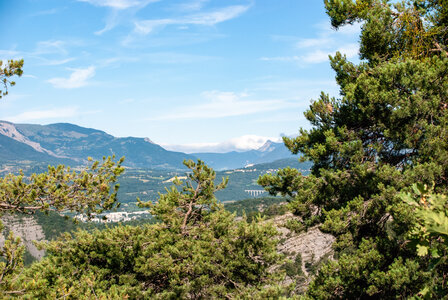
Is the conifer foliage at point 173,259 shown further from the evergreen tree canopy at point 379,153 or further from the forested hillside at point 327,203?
the evergreen tree canopy at point 379,153

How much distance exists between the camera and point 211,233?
18344mm

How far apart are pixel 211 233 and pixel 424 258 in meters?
→ 10.0

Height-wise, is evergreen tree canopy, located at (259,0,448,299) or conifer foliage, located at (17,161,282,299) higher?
evergreen tree canopy, located at (259,0,448,299)

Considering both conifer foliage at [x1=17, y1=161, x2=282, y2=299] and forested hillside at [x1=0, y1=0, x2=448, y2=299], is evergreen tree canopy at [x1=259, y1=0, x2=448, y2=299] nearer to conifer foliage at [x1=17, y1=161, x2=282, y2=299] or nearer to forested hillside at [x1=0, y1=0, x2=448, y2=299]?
forested hillside at [x1=0, y1=0, x2=448, y2=299]

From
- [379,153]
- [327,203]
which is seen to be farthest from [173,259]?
[379,153]

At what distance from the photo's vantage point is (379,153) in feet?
50.4

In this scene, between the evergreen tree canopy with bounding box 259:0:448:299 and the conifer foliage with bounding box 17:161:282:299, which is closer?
the evergreen tree canopy with bounding box 259:0:448:299

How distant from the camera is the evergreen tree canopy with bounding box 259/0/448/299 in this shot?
1258 centimetres

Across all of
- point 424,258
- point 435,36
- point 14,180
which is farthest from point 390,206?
point 14,180

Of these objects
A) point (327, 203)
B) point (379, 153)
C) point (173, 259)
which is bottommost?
point (173, 259)

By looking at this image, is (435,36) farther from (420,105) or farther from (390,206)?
(390,206)

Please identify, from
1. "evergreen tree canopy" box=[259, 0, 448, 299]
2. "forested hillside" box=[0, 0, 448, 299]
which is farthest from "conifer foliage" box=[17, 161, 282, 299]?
"evergreen tree canopy" box=[259, 0, 448, 299]

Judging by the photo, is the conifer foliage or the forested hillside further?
the conifer foliage

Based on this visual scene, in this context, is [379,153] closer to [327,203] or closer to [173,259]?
[327,203]
